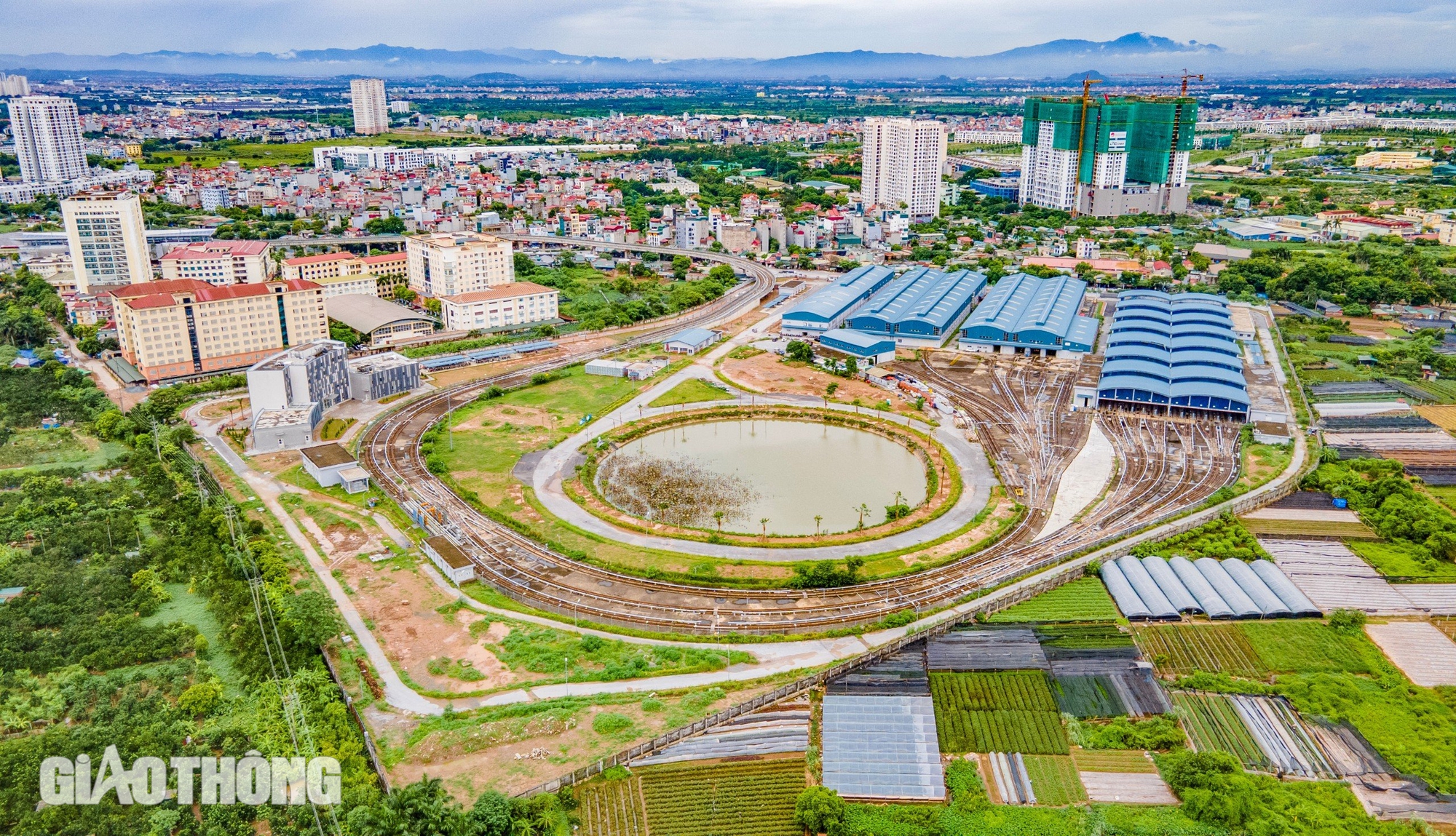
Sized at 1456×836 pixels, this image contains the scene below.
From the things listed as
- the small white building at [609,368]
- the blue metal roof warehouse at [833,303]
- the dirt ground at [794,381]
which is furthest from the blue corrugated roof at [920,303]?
the small white building at [609,368]

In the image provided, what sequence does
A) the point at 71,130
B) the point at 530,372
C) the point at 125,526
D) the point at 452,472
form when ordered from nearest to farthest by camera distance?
1. the point at 125,526
2. the point at 452,472
3. the point at 530,372
4. the point at 71,130

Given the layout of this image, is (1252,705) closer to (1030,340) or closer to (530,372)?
(1030,340)

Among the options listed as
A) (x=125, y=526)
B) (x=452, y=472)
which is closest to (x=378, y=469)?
(x=452, y=472)

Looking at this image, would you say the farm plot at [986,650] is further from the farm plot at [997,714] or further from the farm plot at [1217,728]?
the farm plot at [1217,728]

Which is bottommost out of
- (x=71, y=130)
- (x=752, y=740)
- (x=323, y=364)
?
(x=752, y=740)

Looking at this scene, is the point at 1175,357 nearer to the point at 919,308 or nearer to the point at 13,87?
→ the point at 919,308

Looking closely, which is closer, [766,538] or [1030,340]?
[766,538]
